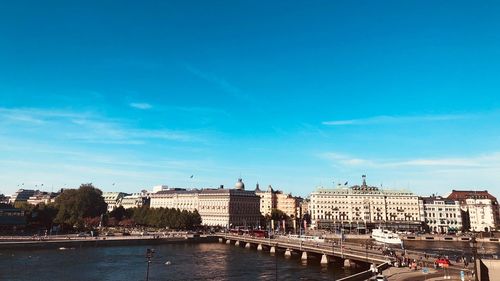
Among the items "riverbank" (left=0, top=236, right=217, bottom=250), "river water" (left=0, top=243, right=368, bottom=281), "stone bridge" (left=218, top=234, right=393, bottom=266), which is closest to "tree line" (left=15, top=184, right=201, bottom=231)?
"riverbank" (left=0, top=236, right=217, bottom=250)

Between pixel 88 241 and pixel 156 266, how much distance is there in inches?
1877

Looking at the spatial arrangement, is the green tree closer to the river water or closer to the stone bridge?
the river water

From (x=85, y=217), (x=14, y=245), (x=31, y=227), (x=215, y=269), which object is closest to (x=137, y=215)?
(x=85, y=217)

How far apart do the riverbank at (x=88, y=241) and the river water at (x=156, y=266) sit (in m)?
4.39

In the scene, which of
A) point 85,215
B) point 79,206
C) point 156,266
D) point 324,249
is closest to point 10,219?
point 79,206

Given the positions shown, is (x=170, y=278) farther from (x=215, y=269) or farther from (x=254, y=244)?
(x=254, y=244)

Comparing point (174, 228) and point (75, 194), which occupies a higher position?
point (75, 194)

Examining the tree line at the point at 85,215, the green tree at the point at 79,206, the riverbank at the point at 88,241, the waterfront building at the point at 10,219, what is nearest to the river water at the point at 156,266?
the riverbank at the point at 88,241

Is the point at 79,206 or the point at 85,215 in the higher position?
the point at 79,206

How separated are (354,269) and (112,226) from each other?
5344 inches

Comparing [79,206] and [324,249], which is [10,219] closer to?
[79,206]

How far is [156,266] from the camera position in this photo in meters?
88.2

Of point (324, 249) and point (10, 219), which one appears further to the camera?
point (10, 219)

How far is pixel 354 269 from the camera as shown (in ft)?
283
